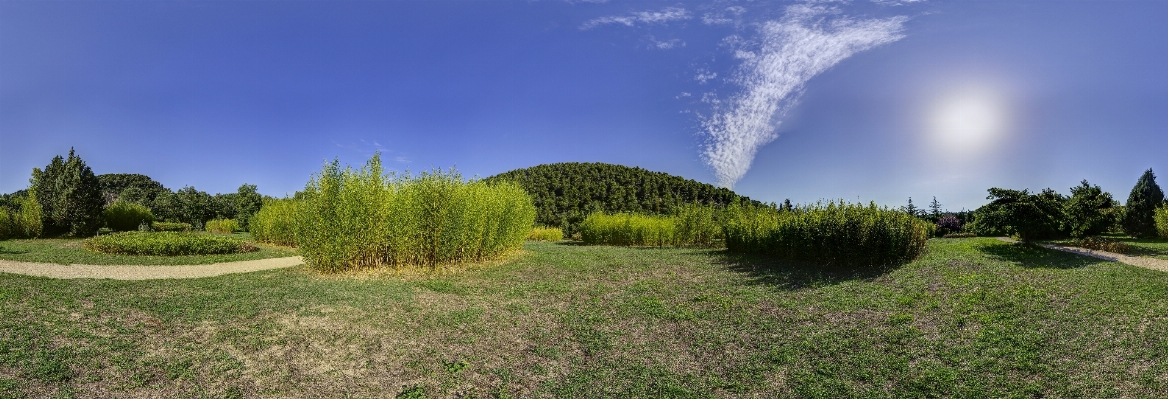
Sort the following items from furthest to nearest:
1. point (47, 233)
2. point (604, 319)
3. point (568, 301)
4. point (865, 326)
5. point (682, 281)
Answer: point (47, 233)
point (682, 281)
point (568, 301)
point (604, 319)
point (865, 326)

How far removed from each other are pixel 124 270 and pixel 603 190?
3261 centimetres

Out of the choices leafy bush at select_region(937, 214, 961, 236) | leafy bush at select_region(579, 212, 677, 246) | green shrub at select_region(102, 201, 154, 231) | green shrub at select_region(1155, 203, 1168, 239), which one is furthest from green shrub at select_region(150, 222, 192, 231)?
green shrub at select_region(1155, 203, 1168, 239)

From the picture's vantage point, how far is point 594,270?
1204 centimetres

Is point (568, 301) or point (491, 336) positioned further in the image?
point (568, 301)

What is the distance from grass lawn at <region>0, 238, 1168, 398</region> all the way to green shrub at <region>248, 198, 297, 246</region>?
9.61 metres

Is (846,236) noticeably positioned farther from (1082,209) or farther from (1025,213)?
(1082,209)

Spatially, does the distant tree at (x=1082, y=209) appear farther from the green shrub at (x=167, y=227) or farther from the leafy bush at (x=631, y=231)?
the green shrub at (x=167, y=227)

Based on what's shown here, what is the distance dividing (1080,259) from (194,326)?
16415 mm

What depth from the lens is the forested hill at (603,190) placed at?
38.9m

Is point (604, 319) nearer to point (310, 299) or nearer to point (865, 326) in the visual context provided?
point (865, 326)

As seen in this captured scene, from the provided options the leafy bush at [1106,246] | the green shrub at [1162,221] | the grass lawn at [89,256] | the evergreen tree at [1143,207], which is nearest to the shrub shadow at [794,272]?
the leafy bush at [1106,246]

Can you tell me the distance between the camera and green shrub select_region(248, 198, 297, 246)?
756 inches

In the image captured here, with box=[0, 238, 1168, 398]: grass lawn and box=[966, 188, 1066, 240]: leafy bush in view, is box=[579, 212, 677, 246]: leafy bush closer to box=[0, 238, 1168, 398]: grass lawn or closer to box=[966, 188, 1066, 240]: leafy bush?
box=[966, 188, 1066, 240]: leafy bush

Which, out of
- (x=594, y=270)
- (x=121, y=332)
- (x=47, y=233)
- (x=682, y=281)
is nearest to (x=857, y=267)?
(x=682, y=281)
